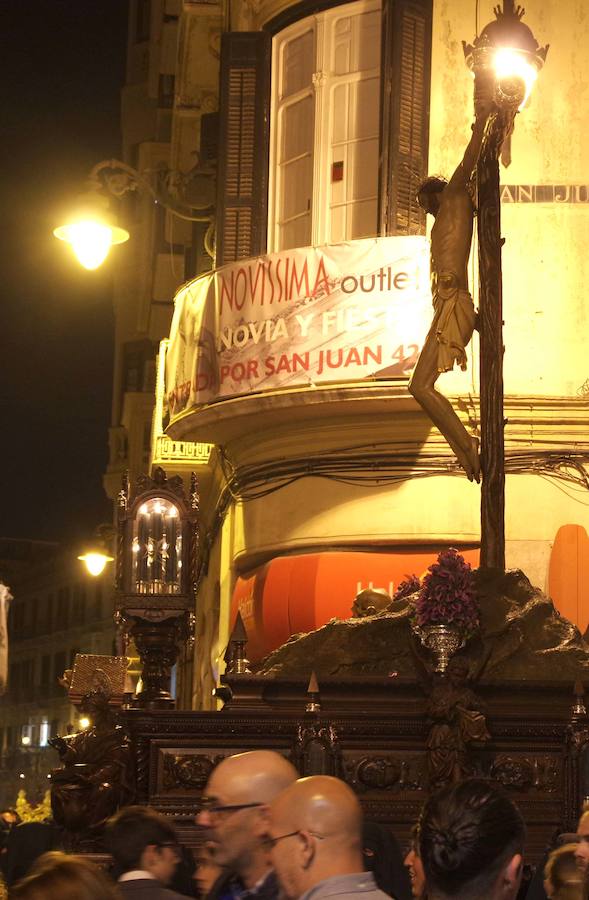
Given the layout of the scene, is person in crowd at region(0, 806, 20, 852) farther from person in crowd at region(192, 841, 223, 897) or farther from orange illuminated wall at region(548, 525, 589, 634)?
person in crowd at region(192, 841, 223, 897)

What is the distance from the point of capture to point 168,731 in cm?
1030

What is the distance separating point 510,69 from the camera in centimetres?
1291

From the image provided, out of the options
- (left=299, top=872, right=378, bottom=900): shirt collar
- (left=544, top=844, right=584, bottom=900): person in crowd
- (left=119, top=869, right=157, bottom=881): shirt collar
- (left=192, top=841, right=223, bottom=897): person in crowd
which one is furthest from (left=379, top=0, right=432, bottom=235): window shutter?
(left=299, top=872, right=378, bottom=900): shirt collar

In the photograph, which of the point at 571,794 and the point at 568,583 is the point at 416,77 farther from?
the point at 571,794

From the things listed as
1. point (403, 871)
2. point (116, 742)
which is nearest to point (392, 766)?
point (116, 742)

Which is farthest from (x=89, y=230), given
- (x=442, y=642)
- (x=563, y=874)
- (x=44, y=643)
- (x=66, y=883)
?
(x=44, y=643)

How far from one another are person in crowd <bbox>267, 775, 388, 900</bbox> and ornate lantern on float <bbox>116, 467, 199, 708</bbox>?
19.2 feet

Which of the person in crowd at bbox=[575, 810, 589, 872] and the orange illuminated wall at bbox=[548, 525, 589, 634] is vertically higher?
the orange illuminated wall at bbox=[548, 525, 589, 634]

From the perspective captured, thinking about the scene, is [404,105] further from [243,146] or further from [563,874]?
[563,874]

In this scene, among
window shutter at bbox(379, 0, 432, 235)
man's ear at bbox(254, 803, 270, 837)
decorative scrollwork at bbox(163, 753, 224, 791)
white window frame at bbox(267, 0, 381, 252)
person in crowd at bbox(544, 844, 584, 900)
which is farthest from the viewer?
white window frame at bbox(267, 0, 381, 252)

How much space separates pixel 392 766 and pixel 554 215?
26.4 feet

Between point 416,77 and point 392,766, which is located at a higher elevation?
point 416,77

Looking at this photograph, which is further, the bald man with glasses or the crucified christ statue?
the crucified christ statue

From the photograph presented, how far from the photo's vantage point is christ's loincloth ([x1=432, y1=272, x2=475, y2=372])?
13258mm
